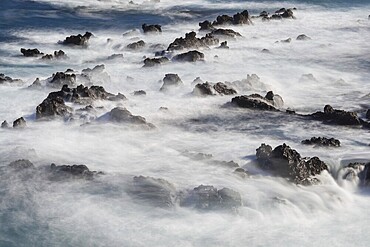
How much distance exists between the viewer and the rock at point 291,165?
13648mm

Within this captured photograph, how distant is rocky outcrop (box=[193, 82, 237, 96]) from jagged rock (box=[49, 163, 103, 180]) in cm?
715

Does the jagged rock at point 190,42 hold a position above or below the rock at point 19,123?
above

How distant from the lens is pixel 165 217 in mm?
11977

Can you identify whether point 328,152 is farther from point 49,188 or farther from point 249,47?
point 249,47

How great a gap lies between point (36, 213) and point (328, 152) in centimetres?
718

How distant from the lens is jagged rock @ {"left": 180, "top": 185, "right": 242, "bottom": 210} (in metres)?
12.3

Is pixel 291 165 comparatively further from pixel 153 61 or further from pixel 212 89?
pixel 153 61

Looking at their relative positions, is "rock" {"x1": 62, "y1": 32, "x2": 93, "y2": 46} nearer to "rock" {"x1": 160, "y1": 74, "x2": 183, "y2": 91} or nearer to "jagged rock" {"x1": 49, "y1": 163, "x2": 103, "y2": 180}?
"rock" {"x1": 160, "y1": 74, "x2": 183, "y2": 91}

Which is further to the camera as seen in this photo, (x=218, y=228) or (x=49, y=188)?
(x=49, y=188)

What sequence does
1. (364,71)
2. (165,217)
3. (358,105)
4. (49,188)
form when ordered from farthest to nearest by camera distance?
(364,71) < (358,105) < (49,188) < (165,217)

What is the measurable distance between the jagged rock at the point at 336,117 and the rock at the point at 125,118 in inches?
194

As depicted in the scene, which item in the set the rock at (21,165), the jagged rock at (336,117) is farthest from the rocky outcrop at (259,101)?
the rock at (21,165)

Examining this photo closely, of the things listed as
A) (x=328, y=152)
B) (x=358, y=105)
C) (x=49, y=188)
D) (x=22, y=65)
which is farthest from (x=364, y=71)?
(x=49, y=188)

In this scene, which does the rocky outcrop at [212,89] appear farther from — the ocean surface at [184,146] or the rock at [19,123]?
the rock at [19,123]
